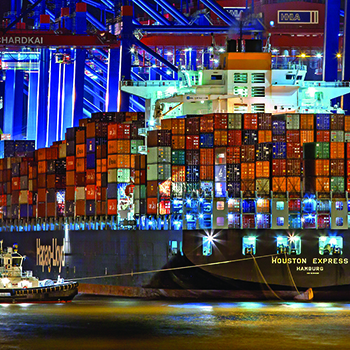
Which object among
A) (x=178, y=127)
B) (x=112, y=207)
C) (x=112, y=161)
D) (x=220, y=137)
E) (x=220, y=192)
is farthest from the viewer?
(x=112, y=161)

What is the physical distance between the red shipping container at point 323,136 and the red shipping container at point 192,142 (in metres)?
6.37

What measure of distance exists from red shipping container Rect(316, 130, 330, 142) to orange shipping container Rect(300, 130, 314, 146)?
0.31 meters

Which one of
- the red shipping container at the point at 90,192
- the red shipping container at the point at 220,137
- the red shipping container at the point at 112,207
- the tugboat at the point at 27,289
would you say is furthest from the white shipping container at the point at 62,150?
the red shipping container at the point at 220,137

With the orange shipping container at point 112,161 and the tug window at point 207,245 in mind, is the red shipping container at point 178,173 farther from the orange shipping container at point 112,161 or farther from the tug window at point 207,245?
the orange shipping container at point 112,161

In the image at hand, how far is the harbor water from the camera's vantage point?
28016mm

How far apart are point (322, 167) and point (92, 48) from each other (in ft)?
75.1

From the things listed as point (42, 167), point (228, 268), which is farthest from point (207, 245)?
point (42, 167)

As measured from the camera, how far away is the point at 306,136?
41.1 metres

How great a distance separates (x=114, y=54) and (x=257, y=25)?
1099 cm

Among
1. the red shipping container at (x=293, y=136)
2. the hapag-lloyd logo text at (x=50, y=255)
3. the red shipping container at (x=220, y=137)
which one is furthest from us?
the hapag-lloyd logo text at (x=50, y=255)

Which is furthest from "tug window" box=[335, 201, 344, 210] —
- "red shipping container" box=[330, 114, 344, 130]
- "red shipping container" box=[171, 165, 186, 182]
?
"red shipping container" box=[171, 165, 186, 182]

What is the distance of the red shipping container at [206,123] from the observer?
41.5m

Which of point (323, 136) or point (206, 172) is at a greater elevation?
point (323, 136)

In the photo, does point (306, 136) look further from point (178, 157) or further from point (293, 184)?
point (178, 157)
